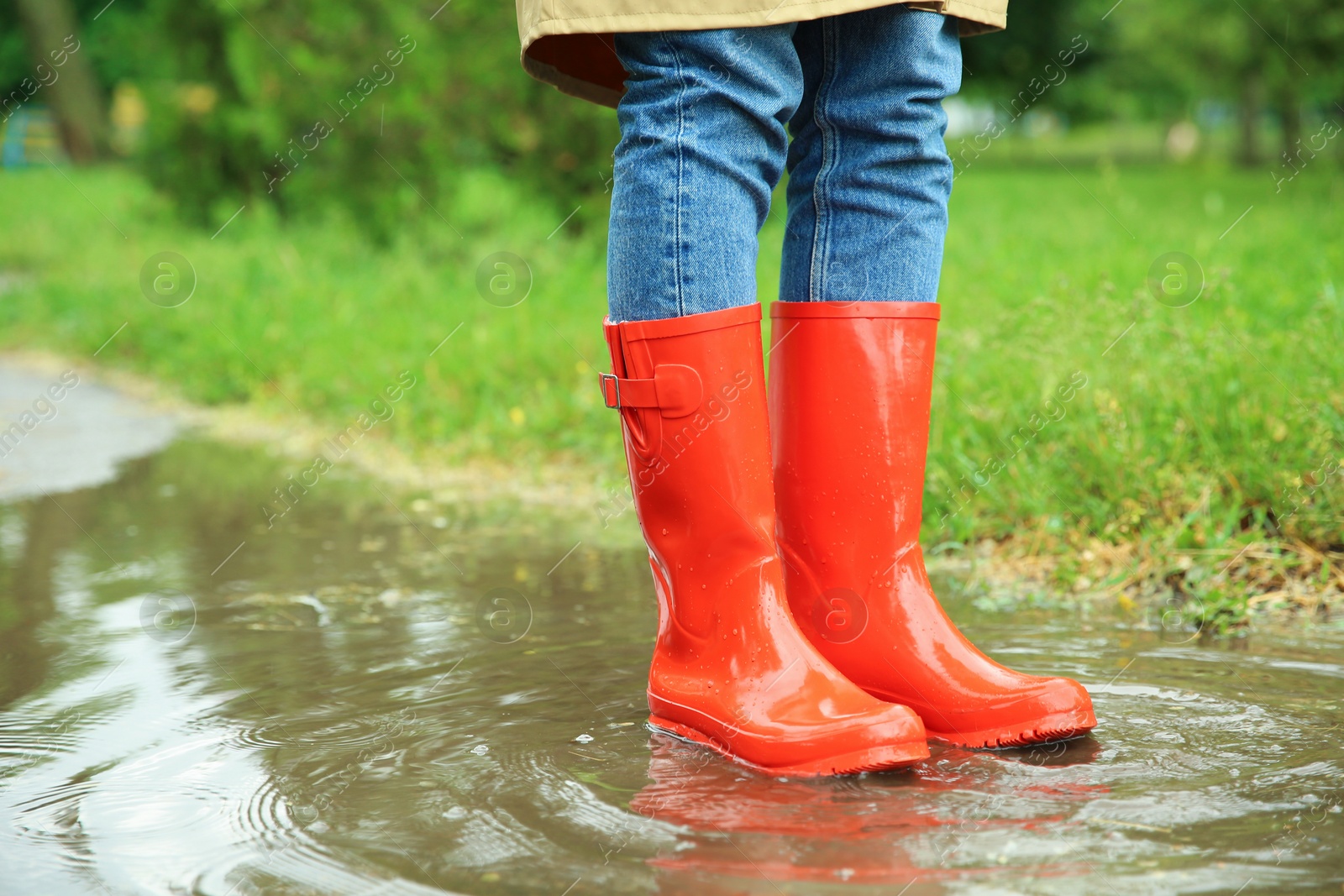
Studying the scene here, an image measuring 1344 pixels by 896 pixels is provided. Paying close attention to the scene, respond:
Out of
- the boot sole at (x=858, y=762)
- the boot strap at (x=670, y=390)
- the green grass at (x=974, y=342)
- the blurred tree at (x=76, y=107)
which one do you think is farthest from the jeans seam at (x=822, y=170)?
the blurred tree at (x=76, y=107)

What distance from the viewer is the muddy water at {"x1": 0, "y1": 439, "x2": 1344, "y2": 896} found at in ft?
3.46

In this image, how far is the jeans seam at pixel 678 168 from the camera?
4.35ft

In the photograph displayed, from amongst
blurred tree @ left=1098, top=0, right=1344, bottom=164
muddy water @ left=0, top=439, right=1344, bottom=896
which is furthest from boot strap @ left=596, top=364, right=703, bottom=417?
blurred tree @ left=1098, top=0, right=1344, bottom=164

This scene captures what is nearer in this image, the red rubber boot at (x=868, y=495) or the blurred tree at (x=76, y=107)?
the red rubber boot at (x=868, y=495)

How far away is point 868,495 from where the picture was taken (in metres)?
1.46

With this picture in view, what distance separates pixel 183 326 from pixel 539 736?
4.00 metres

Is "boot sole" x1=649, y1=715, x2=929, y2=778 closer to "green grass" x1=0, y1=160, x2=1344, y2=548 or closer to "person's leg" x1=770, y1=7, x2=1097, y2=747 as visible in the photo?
"person's leg" x1=770, y1=7, x2=1097, y2=747

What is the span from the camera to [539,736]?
4.59 feet

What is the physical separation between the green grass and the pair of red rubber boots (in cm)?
89

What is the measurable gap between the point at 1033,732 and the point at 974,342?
5.96 feet

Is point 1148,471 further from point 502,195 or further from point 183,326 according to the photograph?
point 502,195

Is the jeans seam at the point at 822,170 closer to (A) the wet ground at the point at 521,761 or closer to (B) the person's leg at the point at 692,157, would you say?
(B) the person's leg at the point at 692,157

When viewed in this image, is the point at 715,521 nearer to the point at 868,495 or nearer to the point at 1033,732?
the point at 868,495

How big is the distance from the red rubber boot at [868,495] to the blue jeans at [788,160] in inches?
2.3
